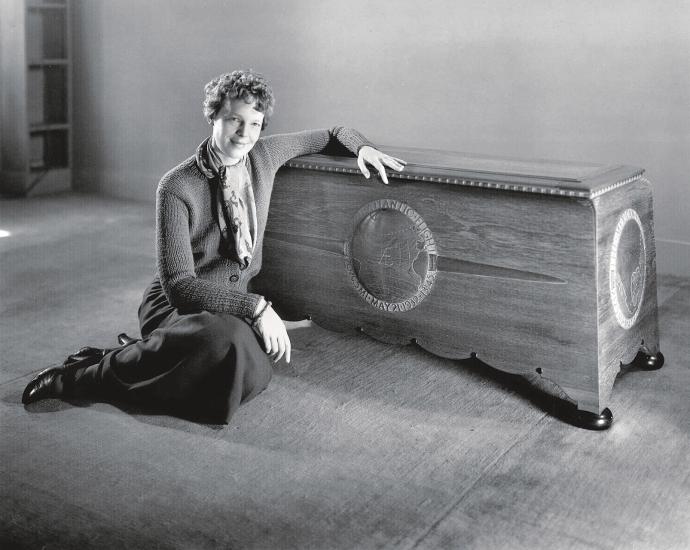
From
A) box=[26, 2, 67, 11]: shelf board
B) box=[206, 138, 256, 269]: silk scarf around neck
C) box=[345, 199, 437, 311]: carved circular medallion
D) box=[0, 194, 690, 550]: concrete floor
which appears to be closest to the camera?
box=[0, 194, 690, 550]: concrete floor

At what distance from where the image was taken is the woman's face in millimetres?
2773

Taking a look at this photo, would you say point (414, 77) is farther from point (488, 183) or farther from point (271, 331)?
point (271, 331)

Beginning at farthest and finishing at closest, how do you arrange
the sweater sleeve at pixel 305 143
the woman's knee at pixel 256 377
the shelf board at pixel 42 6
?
the shelf board at pixel 42 6 → the sweater sleeve at pixel 305 143 → the woman's knee at pixel 256 377

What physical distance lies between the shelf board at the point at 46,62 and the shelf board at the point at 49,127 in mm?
393

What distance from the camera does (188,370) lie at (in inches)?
107

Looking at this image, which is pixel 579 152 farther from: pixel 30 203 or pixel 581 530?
pixel 30 203

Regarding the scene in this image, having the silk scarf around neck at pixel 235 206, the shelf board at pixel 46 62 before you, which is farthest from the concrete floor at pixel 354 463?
the shelf board at pixel 46 62

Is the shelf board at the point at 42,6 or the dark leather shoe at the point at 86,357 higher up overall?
the shelf board at the point at 42,6

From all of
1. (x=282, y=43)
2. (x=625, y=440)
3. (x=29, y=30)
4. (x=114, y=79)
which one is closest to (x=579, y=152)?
(x=282, y=43)

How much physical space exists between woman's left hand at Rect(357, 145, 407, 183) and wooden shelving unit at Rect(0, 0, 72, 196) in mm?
3753

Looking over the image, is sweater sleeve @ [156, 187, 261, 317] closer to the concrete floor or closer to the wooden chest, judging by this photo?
the concrete floor

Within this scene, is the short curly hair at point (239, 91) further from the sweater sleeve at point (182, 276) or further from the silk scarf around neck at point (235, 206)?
the sweater sleeve at point (182, 276)

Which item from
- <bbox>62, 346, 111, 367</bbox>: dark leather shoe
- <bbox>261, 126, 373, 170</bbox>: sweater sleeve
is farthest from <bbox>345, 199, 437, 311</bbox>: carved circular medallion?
<bbox>62, 346, 111, 367</bbox>: dark leather shoe

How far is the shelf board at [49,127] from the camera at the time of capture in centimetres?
623
